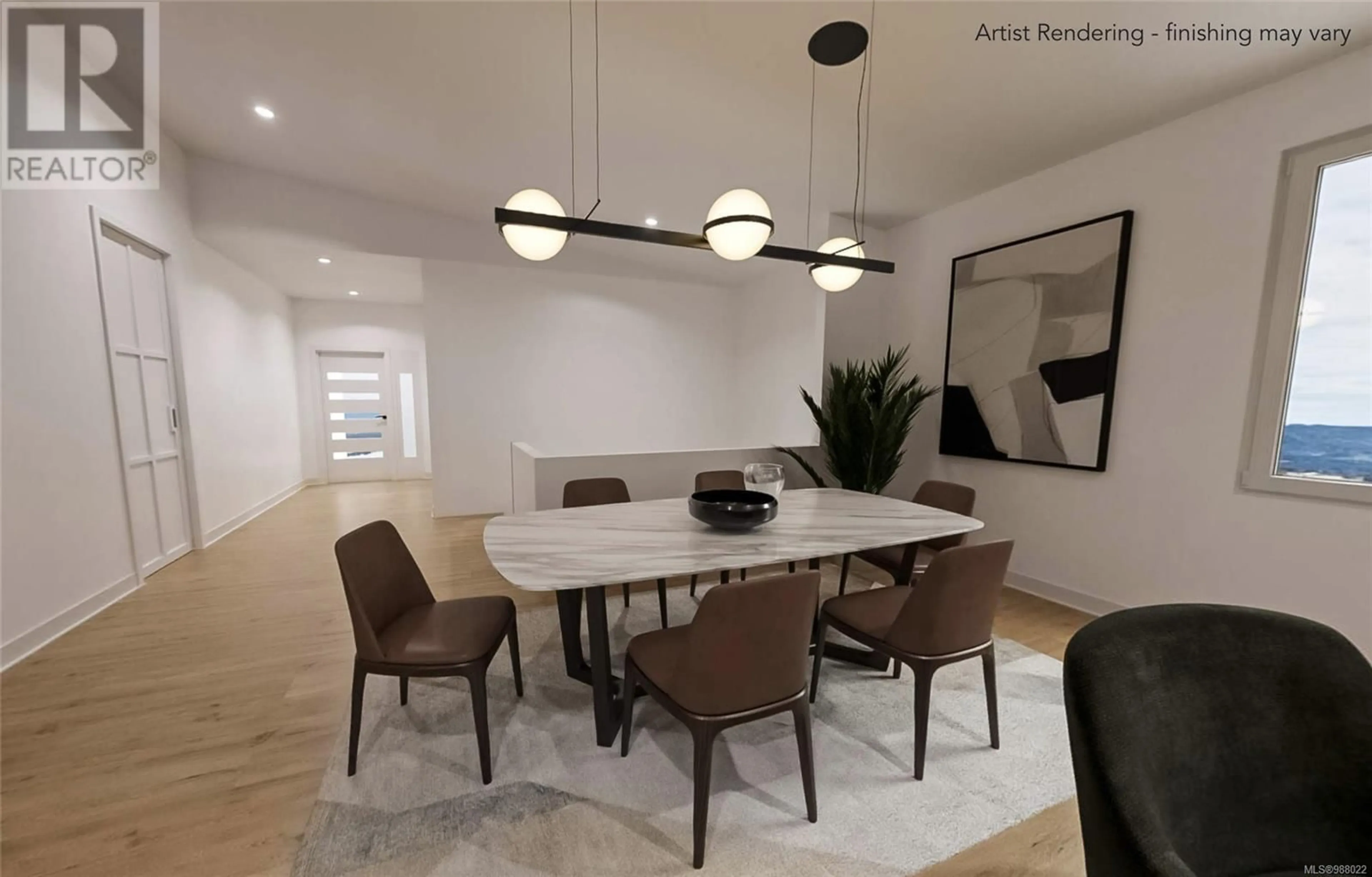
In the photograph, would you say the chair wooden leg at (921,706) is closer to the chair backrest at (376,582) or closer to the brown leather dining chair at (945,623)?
the brown leather dining chair at (945,623)

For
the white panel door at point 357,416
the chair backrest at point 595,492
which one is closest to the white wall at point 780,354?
the chair backrest at point 595,492

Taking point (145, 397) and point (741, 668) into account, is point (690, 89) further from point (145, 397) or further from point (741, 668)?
point (145, 397)

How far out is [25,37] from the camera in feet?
7.82

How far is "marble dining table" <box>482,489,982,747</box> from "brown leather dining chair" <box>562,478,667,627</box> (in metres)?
0.42

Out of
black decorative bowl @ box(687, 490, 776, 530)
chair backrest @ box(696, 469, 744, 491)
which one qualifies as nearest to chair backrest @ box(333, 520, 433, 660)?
black decorative bowl @ box(687, 490, 776, 530)

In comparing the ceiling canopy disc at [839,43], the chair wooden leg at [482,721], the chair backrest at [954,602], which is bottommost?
the chair wooden leg at [482,721]

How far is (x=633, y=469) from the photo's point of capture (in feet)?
11.5

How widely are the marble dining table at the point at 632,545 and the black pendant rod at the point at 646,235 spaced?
1.15 m

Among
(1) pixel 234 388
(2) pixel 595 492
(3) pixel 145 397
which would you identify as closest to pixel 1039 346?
(2) pixel 595 492

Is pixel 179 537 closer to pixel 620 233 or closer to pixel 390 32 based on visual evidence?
pixel 390 32

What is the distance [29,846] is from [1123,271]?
4984 mm

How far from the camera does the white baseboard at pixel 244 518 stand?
13.4 ft

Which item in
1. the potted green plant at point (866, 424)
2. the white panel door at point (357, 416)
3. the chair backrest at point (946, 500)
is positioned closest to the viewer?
the chair backrest at point (946, 500)

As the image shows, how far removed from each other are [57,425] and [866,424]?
4735 mm
